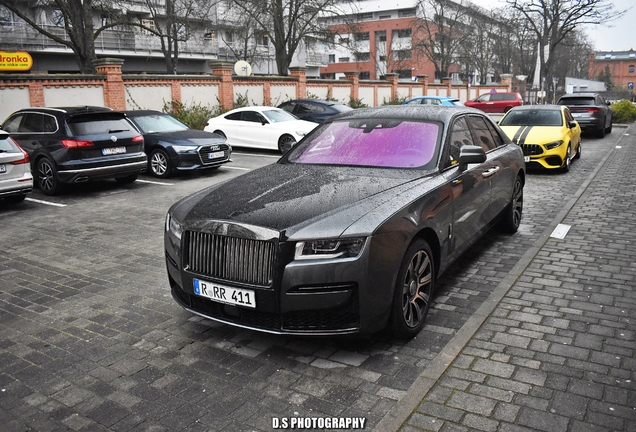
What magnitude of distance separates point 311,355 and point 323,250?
856mm

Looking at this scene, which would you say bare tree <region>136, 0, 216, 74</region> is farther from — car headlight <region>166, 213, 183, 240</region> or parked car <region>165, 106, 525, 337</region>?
car headlight <region>166, 213, 183, 240</region>

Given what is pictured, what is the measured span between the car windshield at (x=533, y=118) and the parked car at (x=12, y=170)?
33.1 feet

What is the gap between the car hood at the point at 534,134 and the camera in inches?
488

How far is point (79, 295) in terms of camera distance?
17.6 ft

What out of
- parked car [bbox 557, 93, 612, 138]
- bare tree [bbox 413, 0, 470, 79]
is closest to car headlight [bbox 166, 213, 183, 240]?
parked car [bbox 557, 93, 612, 138]

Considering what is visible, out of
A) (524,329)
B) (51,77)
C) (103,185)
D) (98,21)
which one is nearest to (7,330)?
(524,329)

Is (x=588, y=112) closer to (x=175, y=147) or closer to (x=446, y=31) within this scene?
(x=175, y=147)

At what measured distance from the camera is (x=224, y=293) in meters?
3.89

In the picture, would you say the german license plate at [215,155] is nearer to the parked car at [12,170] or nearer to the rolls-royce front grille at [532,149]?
the parked car at [12,170]

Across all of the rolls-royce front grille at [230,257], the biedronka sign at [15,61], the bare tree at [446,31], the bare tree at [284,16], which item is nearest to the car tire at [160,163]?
the rolls-royce front grille at [230,257]

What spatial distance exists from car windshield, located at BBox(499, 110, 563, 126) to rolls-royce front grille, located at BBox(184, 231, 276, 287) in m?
10.8

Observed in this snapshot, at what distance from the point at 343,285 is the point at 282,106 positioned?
18752mm

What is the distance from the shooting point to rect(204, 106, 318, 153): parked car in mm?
16922

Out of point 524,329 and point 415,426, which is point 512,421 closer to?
point 415,426
